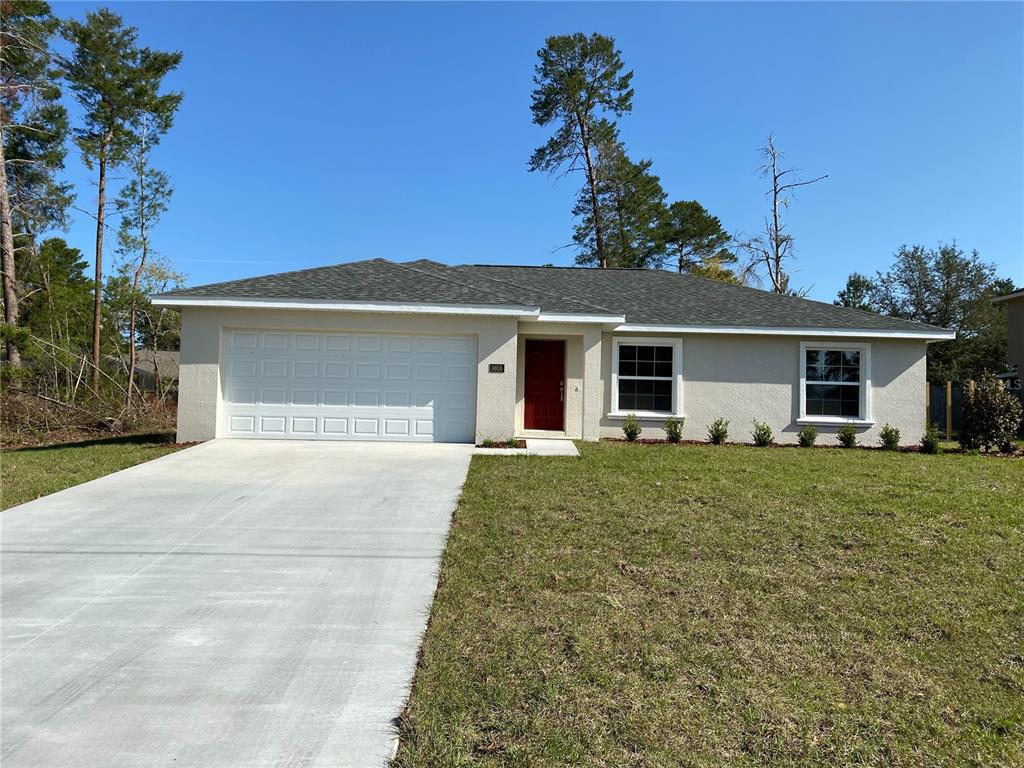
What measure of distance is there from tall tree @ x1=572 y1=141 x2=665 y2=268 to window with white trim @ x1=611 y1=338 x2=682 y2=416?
1495cm

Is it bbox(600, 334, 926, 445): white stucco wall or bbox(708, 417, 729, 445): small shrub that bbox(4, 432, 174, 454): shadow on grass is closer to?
bbox(600, 334, 926, 445): white stucco wall

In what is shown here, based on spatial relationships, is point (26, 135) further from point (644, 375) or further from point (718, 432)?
point (718, 432)

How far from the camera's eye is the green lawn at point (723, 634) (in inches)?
104

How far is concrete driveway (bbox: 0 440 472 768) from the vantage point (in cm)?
271

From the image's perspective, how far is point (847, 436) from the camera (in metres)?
13.0

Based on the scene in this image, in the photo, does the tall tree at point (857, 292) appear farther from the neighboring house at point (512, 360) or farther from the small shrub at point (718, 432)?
the small shrub at point (718, 432)

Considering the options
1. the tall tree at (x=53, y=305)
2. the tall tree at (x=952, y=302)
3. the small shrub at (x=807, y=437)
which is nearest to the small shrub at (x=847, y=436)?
the small shrub at (x=807, y=437)

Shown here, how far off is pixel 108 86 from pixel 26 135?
328cm

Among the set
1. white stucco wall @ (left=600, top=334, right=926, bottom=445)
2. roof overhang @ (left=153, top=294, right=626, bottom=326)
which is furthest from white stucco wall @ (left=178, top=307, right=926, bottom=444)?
roof overhang @ (left=153, top=294, right=626, bottom=326)

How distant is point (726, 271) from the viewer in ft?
94.4

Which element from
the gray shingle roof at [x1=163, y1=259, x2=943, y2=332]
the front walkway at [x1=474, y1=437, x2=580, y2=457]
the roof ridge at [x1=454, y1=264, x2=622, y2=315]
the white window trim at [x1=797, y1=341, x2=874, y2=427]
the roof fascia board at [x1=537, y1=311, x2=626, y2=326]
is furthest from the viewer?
the white window trim at [x1=797, y1=341, x2=874, y2=427]

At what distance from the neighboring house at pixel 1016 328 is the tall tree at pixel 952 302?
879 cm

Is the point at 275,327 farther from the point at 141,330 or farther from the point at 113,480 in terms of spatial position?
the point at 141,330

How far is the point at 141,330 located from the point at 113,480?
2306 centimetres
